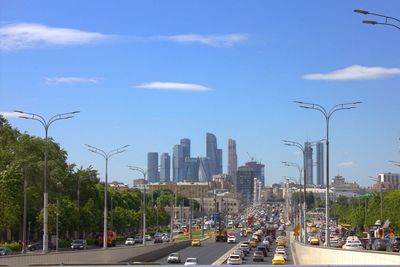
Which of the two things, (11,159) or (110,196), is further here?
(110,196)

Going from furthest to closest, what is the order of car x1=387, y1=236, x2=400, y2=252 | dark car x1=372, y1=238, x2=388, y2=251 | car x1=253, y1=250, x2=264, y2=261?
1. car x1=253, y1=250, x2=264, y2=261
2. dark car x1=372, y1=238, x2=388, y2=251
3. car x1=387, y1=236, x2=400, y2=252

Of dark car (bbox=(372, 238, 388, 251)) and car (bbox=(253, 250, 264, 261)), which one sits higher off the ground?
dark car (bbox=(372, 238, 388, 251))

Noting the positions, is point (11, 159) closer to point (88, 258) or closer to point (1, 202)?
point (1, 202)

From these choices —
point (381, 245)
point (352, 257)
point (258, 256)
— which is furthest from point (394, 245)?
point (352, 257)

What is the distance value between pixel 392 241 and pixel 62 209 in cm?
4737

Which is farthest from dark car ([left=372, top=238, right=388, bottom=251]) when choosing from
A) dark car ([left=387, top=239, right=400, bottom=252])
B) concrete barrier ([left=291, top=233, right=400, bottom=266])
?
concrete barrier ([left=291, top=233, right=400, bottom=266])

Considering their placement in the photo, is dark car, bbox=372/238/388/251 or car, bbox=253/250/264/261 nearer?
dark car, bbox=372/238/388/251

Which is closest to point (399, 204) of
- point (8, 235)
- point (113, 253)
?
point (8, 235)

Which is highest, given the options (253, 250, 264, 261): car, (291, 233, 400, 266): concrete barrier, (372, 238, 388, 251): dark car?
(291, 233, 400, 266): concrete barrier

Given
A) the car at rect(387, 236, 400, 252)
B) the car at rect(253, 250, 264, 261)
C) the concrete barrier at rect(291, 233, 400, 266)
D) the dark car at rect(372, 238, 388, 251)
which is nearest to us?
the concrete barrier at rect(291, 233, 400, 266)

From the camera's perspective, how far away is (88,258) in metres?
45.4

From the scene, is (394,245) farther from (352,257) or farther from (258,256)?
(352,257)

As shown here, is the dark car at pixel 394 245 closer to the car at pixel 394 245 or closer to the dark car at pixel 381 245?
the car at pixel 394 245

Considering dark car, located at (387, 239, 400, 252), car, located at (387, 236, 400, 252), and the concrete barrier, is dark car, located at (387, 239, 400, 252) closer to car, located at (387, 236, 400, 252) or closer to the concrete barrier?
car, located at (387, 236, 400, 252)
